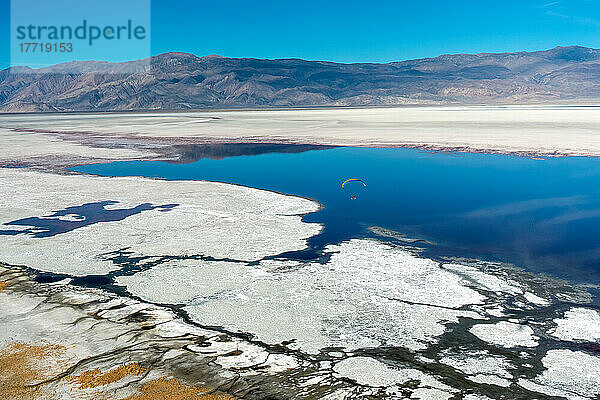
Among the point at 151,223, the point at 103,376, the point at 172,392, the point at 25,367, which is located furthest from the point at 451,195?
the point at 25,367

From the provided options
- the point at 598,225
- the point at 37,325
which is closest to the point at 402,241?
the point at 598,225

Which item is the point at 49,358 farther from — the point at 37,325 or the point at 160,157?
the point at 160,157

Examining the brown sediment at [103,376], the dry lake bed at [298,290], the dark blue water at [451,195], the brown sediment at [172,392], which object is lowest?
the brown sediment at [172,392]

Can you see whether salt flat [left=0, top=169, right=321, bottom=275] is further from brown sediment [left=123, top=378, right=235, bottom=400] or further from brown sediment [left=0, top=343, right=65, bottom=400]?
brown sediment [left=123, top=378, right=235, bottom=400]

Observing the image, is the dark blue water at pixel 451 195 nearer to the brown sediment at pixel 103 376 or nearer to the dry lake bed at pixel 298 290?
the dry lake bed at pixel 298 290

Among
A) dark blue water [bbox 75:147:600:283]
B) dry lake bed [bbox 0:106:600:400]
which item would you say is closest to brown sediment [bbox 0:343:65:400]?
dry lake bed [bbox 0:106:600:400]

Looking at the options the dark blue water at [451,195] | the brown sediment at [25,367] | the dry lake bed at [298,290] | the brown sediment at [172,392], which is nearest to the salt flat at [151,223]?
the dry lake bed at [298,290]
